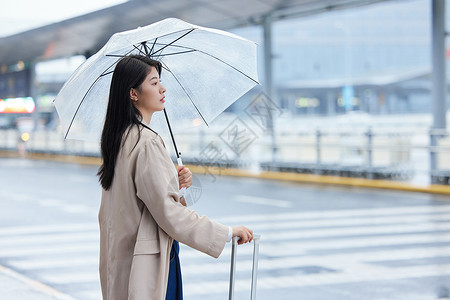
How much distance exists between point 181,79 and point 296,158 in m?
13.7

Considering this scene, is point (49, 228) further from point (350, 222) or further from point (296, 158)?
point (296, 158)

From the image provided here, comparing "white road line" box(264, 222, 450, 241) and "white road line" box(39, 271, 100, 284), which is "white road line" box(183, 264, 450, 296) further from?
"white road line" box(264, 222, 450, 241)

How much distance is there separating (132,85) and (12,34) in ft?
73.7

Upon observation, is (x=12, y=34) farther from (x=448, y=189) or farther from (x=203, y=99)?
(x=203, y=99)

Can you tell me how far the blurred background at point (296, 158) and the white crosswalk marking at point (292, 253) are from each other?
0.03m

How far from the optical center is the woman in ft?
8.86

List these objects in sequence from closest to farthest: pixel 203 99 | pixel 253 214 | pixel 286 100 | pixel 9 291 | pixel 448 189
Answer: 1. pixel 203 99
2. pixel 9 291
3. pixel 253 214
4. pixel 448 189
5. pixel 286 100

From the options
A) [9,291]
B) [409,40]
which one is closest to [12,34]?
[409,40]

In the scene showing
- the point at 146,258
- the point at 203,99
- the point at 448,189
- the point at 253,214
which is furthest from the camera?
the point at 448,189

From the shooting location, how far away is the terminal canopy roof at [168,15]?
50.6 feet

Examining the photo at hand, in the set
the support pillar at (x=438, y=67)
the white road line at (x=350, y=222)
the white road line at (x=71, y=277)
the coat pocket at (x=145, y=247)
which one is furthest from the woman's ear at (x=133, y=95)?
the support pillar at (x=438, y=67)

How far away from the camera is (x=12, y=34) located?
23781 millimetres

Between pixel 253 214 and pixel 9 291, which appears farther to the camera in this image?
pixel 253 214

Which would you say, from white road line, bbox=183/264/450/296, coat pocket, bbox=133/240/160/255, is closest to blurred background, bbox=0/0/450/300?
white road line, bbox=183/264/450/296
